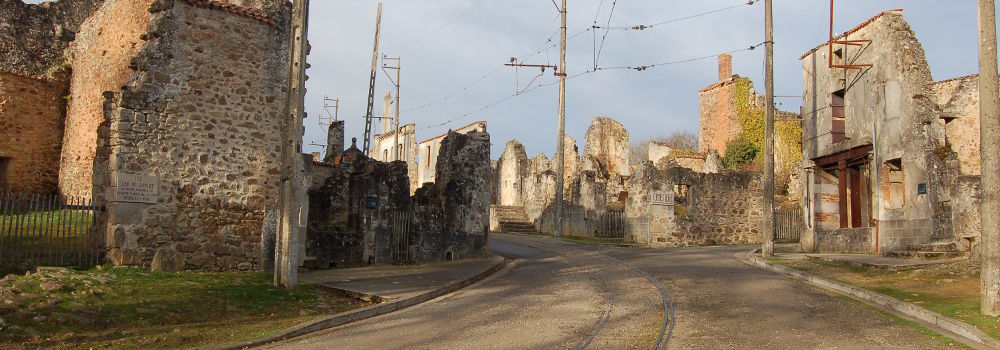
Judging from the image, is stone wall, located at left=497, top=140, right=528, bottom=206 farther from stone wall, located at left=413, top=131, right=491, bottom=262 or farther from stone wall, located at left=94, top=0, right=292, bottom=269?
stone wall, located at left=94, top=0, right=292, bottom=269

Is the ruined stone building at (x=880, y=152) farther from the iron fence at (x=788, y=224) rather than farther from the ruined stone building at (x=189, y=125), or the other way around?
the ruined stone building at (x=189, y=125)

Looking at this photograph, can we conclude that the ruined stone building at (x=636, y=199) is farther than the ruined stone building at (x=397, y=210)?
Yes

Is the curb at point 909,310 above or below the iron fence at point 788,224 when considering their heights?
below

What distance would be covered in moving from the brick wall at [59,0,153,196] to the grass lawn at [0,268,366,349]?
562 cm

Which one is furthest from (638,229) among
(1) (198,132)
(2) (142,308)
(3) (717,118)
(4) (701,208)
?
(3) (717,118)

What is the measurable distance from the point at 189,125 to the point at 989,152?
14.4m

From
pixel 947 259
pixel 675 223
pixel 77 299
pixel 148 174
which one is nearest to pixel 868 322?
pixel 947 259

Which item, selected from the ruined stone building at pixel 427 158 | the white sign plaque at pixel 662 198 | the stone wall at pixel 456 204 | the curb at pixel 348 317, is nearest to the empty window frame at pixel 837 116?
the white sign plaque at pixel 662 198

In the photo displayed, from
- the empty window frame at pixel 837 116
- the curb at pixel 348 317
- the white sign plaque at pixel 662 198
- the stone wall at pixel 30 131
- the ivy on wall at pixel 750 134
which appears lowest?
the curb at pixel 348 317

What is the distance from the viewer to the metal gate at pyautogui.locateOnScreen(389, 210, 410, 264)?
760 inches

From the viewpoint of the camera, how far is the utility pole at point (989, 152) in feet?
36.7

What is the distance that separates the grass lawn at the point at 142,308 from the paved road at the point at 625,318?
4.29ft

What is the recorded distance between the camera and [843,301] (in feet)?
42.9

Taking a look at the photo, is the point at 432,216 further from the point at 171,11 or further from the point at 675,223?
the point at 675,223
